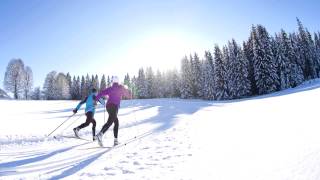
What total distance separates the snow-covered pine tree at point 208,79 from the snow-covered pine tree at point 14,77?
2270 inches

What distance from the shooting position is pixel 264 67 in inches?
2080

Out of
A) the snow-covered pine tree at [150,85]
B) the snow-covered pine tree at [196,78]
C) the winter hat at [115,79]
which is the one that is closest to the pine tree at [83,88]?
the snow-covered pine tree at [150,85]

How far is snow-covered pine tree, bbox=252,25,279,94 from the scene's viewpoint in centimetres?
5238

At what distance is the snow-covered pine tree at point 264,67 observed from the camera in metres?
52.4

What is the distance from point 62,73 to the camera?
10425cm

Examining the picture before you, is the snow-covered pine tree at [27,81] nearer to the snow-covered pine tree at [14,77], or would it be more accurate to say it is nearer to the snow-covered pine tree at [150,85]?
the snow-covered pine tree at [14,77]

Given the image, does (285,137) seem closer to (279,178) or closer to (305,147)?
(305,147)

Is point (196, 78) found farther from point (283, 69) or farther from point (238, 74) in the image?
point (283, 69)

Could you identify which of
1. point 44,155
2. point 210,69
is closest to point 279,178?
point 44,155

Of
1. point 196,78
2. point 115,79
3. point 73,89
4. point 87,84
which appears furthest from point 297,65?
point 73,89

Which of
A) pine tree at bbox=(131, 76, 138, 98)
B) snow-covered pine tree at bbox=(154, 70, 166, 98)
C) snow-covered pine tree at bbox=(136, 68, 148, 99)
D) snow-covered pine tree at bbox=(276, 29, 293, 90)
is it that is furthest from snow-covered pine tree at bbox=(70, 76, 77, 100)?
snow-covered pine tree at bbox=(276, 29, 293, 90)

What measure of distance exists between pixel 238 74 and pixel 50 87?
7394cm

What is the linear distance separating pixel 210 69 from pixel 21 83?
5931 centimetres

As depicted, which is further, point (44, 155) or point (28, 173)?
point (44, 155)
